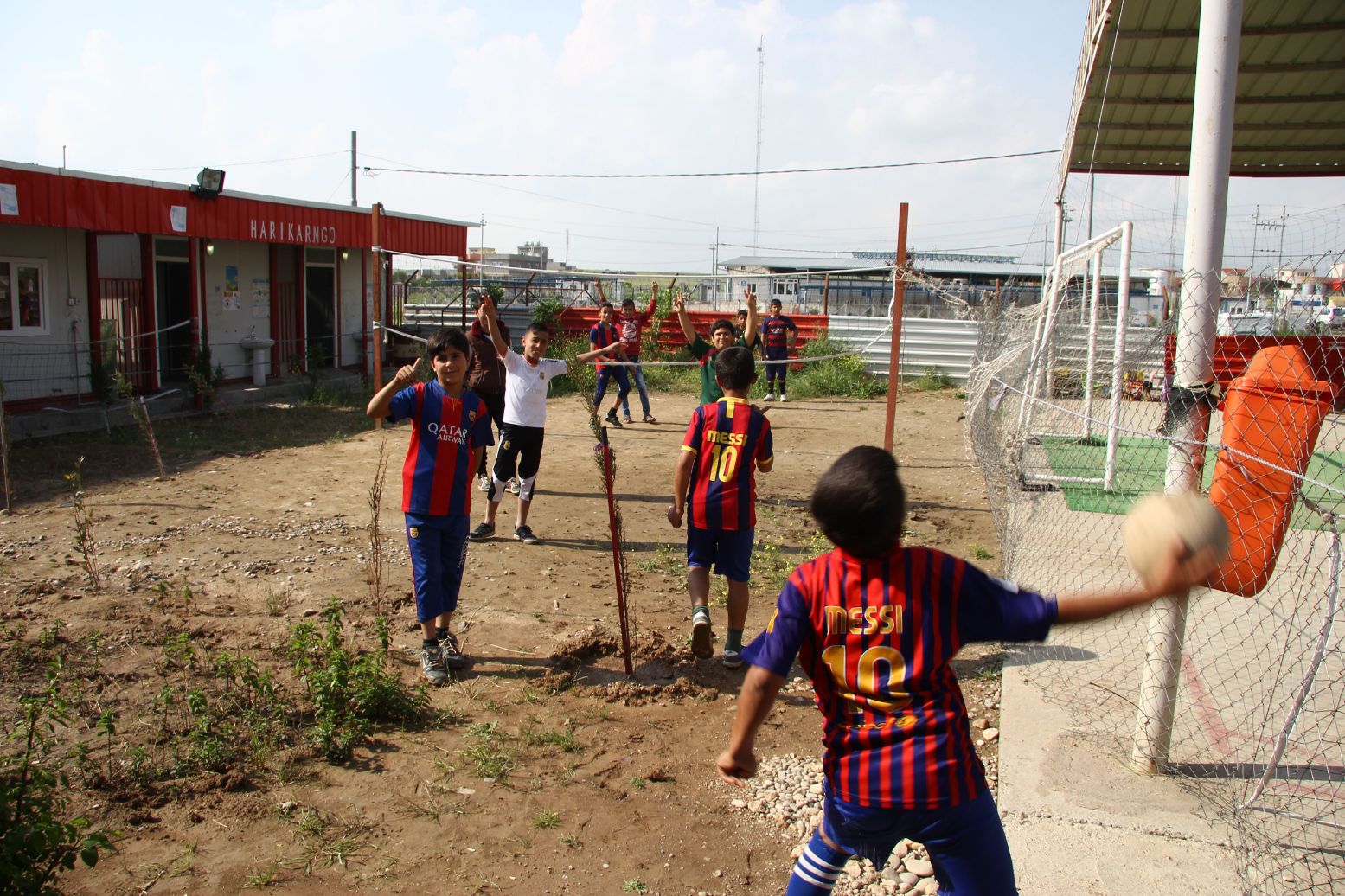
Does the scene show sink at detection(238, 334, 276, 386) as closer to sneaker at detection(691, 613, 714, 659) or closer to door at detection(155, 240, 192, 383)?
door at detection(155, 240, 192, 383)

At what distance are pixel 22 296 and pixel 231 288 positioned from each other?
4134 mm

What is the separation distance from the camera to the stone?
11.5 feet

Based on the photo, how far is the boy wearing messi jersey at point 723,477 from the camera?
5.13 m

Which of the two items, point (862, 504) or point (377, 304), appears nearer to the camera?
point (862, 504)

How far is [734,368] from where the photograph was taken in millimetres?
5168

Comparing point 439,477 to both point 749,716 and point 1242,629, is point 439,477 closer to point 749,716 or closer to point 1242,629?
point 749,716

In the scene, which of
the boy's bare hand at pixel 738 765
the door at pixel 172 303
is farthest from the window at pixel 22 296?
the boy's bare hand at pixel 738 765

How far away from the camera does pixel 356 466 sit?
10.9 m

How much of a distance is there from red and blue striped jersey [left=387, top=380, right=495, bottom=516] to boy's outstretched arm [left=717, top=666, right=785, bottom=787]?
305cm

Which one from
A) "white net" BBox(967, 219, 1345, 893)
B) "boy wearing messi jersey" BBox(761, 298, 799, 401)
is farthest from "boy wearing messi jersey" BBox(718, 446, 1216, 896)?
"boy wearing messi jersey" BBox(761, 298, 799, 401)

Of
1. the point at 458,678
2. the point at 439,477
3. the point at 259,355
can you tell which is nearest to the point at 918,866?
the point at 458,678

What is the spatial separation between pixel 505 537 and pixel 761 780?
4351 mm

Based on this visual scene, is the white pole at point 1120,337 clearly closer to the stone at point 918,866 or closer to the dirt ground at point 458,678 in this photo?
the dirt ground at point 458,678

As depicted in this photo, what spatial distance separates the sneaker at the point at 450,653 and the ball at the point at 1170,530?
344cm
